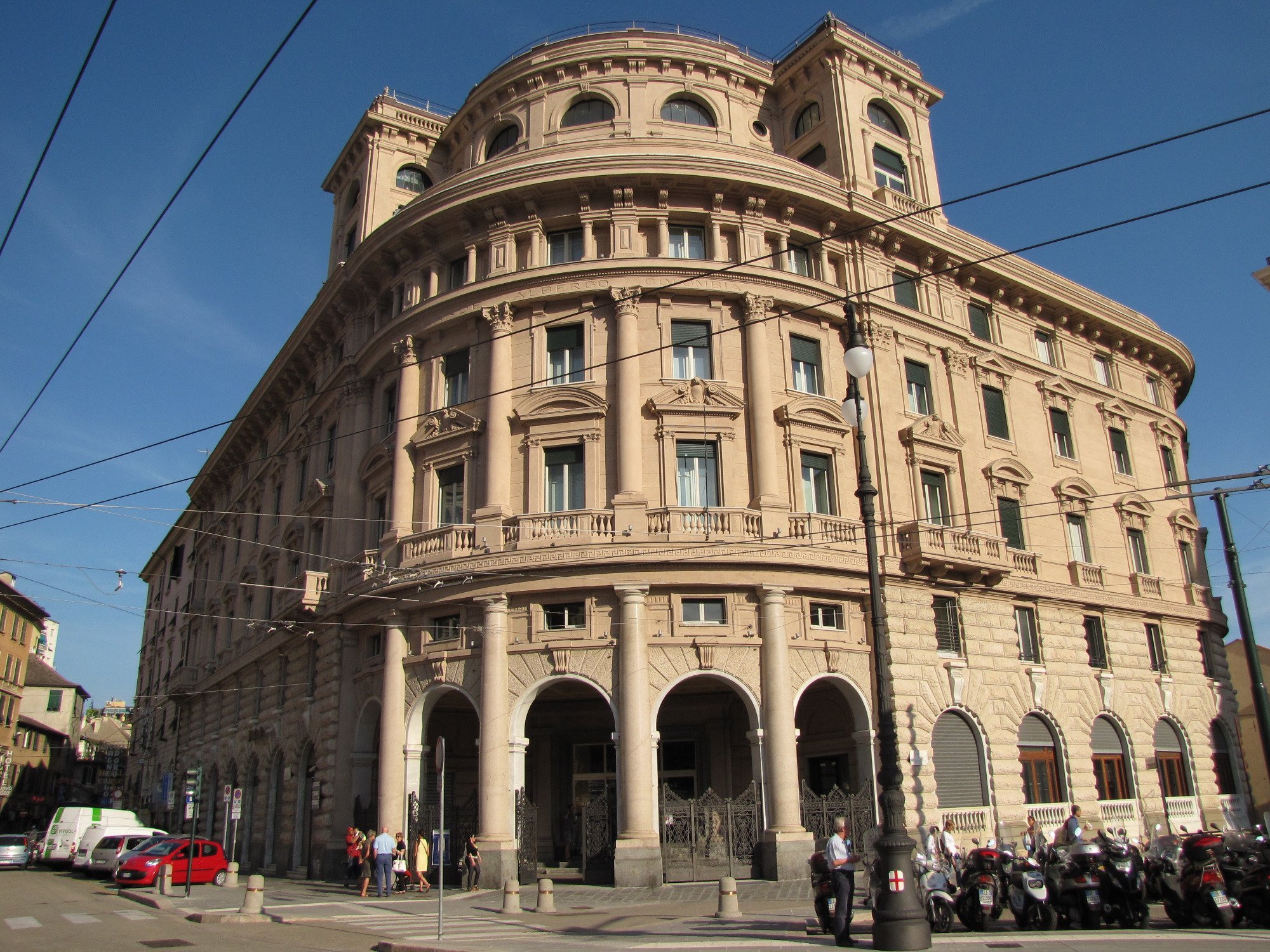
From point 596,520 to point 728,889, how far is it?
10459 mm

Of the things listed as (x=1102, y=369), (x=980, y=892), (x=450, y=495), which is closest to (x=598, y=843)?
(x=450, y=495)

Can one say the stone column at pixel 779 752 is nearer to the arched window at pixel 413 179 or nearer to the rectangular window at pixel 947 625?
the rectangular window at pixel 947 625

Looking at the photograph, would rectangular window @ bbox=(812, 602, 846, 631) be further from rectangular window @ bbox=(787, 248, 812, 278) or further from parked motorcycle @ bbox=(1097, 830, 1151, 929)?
parked motorcycle @ bbox=(1097, 830, 1151, 929)

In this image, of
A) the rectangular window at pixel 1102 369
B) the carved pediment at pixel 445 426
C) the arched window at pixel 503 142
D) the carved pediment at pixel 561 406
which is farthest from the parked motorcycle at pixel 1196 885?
the arched window at pixel 503 142

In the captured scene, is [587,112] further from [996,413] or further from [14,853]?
[14,853]

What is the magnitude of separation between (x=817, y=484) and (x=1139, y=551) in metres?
15.7

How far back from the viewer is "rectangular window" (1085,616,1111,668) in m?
31.1

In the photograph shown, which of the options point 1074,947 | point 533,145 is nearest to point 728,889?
point 1074,947

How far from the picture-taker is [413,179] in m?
38.2

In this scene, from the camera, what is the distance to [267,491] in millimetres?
41250

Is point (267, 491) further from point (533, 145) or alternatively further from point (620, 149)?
point (620, 149)

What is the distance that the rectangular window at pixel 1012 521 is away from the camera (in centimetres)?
3036

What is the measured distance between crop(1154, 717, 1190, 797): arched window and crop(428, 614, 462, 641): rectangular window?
22.7 meters

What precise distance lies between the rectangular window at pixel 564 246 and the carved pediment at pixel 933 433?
1073cm
